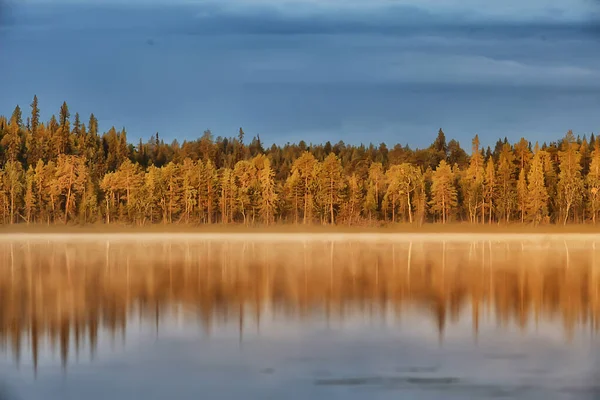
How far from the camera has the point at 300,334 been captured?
21656 mm

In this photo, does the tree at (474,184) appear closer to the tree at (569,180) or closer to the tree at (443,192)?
the tree at (443,192)

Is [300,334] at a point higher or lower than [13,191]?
lower

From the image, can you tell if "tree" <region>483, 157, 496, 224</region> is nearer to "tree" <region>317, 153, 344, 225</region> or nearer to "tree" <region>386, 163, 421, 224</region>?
"tree" <region>386, 163, 421, 224</region>

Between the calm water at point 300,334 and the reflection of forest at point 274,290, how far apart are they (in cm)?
9

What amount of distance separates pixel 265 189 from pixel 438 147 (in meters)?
79.8

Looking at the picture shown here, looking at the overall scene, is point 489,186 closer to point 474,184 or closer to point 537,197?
point 474,184

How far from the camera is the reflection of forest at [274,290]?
2442 cm

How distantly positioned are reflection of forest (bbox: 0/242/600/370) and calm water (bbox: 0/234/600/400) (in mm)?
90

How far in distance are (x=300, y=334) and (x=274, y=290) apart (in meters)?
9.96

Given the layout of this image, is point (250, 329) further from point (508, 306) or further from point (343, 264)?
point (343, 264)

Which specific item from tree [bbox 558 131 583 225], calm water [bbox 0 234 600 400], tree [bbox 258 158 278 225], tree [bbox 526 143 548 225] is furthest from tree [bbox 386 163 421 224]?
calm water [bbox 0 234 600 400]

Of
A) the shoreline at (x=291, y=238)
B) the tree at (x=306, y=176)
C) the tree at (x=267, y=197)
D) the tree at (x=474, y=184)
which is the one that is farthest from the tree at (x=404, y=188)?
the tree at (x=267, y=197)

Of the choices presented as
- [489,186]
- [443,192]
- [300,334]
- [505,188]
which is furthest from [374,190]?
[300,334]

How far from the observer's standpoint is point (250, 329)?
22516 mm
